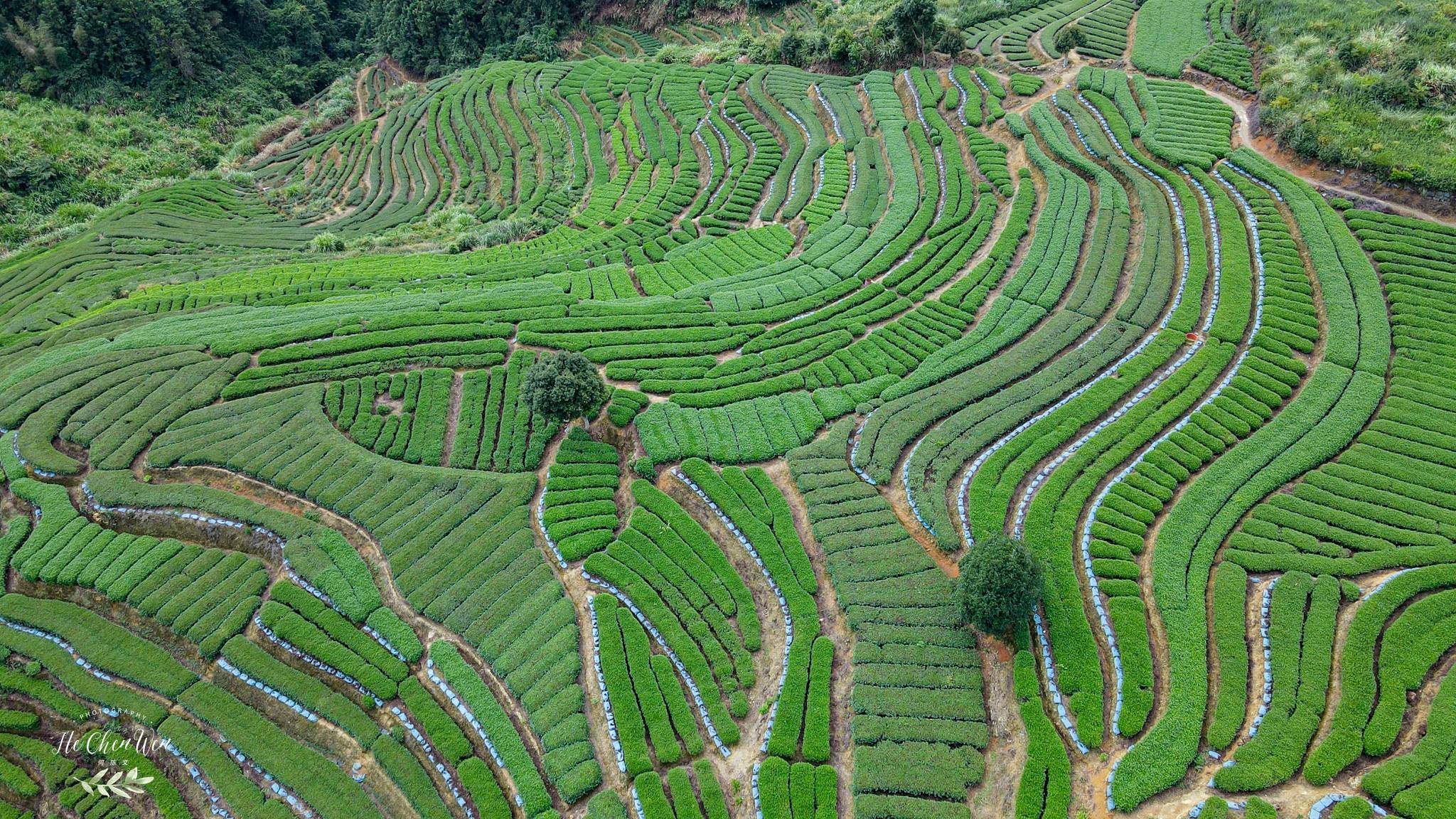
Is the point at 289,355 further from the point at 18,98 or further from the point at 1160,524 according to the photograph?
the point at 18,98

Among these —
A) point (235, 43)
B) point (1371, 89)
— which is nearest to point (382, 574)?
point (1371, 89)

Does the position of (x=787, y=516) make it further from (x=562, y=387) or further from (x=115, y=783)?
(x=115, y=783)

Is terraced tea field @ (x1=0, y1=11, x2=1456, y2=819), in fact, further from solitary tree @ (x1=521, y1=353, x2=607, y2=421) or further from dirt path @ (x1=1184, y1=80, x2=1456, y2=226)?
solitary tree @ (x1=521, y1=353, x2=607, y2=421)

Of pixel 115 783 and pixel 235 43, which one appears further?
pixel 235 43

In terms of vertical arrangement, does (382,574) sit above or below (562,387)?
below

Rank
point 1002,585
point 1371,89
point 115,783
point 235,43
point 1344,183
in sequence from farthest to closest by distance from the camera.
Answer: point 235,43 → point 1371,89 → point 1344,183 → point 115,783 → point 1002,585
